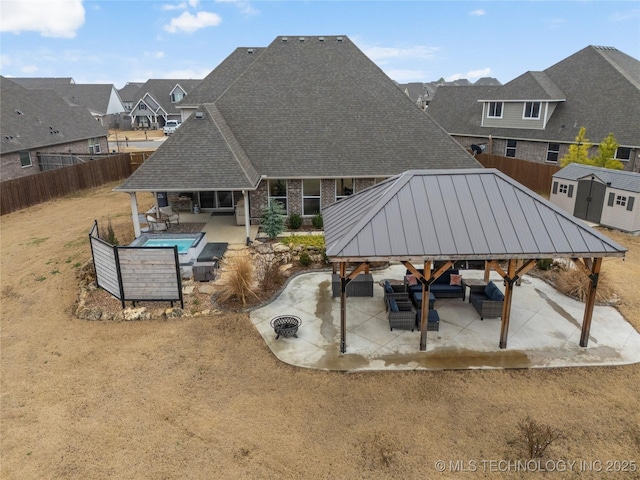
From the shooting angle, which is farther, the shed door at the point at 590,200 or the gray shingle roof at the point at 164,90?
the gray shingle roof at the point at 164,90

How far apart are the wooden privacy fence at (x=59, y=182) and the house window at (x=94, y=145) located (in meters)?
7.45

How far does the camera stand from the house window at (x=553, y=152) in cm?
3188

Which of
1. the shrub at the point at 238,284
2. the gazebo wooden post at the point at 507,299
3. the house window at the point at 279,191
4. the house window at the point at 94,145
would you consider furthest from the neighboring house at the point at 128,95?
the gazebo wooden post at the point at 507,299

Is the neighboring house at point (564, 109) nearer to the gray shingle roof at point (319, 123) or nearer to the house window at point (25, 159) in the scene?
the gray shingle roof at point (319, 123)

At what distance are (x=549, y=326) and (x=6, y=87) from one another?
42.7 meters

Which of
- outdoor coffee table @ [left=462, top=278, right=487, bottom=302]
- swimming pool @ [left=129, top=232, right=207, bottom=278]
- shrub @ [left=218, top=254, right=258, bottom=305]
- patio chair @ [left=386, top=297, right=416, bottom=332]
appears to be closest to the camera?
patio chair @ [left=386, top=297, right=416, bottom=332]

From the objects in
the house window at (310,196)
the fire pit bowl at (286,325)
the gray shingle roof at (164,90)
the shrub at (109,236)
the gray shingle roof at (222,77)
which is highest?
the gray shingle roof at (164,90)

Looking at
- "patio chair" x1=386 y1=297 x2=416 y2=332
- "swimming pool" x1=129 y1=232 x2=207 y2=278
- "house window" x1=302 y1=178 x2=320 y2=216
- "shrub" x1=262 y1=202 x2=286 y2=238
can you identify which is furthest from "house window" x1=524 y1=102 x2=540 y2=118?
"swimming pool" x1=129 y1=232 x2=207 y2=278

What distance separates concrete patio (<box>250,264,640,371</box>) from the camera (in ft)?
37.0

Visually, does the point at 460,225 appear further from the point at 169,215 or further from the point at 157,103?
the point at 157,103

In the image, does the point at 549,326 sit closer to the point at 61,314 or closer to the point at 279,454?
the point at 279,454

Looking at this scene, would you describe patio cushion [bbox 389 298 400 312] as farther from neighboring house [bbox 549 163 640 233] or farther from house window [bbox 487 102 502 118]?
house window [bbox 487 102 502 118]

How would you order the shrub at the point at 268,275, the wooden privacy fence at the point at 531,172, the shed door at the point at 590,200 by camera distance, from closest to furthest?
1. the shrub at the point at 268,275
2. the shed door at the point at 590,200
3. the wooden privacy fence at the point at 531,172

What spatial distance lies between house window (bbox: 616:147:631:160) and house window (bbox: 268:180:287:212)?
22158mm
